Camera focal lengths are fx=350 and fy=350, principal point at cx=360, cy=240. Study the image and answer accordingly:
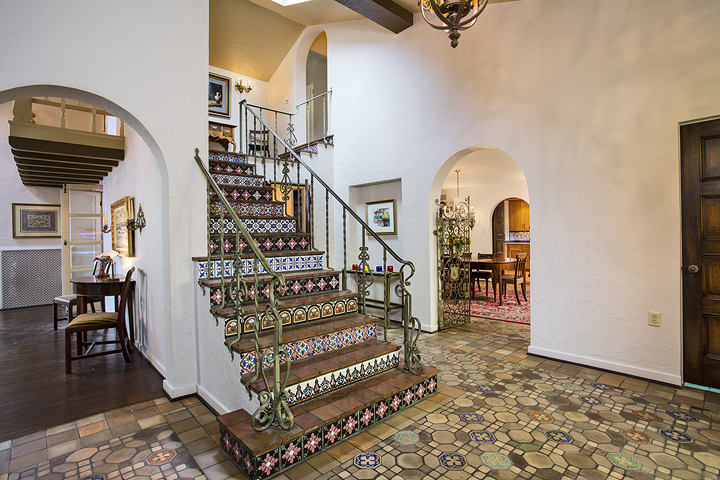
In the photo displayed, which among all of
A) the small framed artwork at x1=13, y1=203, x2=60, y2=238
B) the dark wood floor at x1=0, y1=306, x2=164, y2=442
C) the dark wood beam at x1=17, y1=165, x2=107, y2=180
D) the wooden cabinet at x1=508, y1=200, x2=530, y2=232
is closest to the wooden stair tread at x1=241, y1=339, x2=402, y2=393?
the dark wood floor at x1=0, y1=306, x2=164, y2=442

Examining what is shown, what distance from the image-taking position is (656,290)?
302cm

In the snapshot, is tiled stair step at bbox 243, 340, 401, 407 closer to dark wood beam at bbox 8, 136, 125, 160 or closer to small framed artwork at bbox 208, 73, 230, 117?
dark wood beam at bbox 8, 136, 125, 160

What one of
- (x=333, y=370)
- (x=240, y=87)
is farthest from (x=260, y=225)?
(x=240, y=87)

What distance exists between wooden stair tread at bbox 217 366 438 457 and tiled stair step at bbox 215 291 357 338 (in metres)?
0.58

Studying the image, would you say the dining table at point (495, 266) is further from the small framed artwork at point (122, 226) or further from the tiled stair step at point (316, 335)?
the small framed artwork at point (122, 226)

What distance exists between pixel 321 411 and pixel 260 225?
6.77 ft

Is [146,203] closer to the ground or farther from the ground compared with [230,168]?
closer to the ground

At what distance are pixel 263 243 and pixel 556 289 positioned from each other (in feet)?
9.96

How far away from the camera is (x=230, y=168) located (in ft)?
13.6

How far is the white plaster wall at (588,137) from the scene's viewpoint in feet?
9.62

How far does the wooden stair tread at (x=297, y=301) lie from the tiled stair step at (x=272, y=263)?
0.33 meters

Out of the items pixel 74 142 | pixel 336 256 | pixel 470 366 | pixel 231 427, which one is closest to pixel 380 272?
pixel 336 256

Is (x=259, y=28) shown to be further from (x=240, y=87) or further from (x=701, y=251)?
(x=701, y=251)

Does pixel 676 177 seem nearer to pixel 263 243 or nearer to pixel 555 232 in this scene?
pixel 555 232
